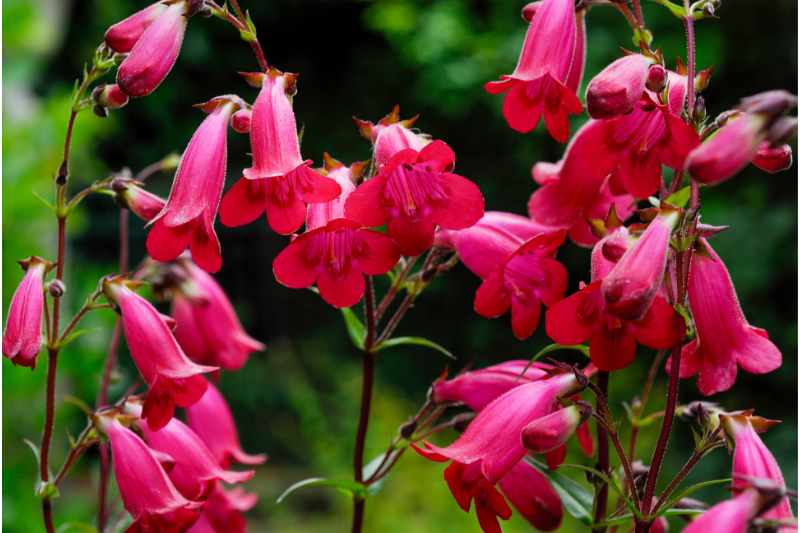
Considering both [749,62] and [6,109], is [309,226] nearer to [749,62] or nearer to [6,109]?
[6,109]

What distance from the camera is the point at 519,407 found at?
2.72ft

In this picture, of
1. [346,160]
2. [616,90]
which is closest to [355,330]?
[616,90]

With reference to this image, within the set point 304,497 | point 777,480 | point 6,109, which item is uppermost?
point 777,480

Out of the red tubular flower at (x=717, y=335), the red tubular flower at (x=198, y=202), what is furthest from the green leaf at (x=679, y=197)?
the red tubular flower at (x=198, y=202)

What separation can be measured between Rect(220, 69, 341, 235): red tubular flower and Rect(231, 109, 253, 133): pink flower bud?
3 centimetres

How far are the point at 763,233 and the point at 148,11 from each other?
303cm

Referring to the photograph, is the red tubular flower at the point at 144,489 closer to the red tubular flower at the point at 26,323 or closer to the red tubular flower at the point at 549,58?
the red tubular flower at the point at 26,323

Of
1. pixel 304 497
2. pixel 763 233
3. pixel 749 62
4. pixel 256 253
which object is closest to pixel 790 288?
pixel 763 233

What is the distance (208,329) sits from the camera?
122 cm

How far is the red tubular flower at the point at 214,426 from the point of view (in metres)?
1.15

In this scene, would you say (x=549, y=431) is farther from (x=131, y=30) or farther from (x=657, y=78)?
(x=131, y=30)

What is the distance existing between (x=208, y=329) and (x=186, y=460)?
0.26 m

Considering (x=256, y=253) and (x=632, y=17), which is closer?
(x=632, y=17)

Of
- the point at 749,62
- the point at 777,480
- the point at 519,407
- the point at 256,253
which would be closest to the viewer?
the point at 777,480
